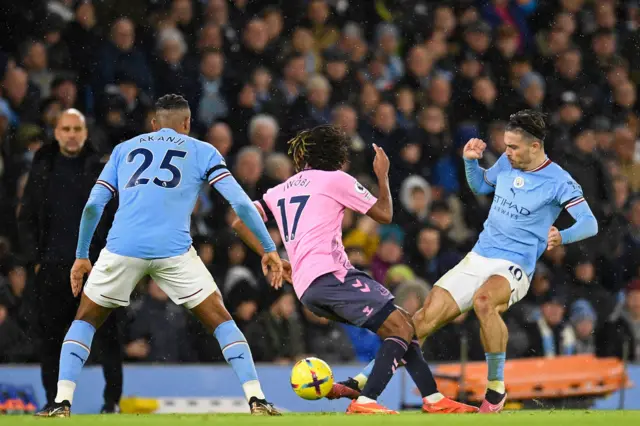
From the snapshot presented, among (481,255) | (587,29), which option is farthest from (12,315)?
(587,29)

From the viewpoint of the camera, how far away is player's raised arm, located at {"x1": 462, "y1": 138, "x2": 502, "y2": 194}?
9.12 meters

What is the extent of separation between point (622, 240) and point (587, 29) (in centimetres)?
425

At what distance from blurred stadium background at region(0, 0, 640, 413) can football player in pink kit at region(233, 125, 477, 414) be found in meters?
2.38

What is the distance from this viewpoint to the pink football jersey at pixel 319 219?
8.12 metres

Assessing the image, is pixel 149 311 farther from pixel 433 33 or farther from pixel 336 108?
pixel 433 33

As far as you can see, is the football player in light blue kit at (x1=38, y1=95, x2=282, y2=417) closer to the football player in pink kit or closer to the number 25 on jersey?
the number 25 on jersey

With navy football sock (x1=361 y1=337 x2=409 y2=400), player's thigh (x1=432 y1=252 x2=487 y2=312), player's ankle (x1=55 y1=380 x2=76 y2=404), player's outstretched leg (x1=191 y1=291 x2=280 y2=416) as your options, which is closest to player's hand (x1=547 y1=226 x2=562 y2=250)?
player's thigh (x1=432 y1=252 x2=487 y2=312)

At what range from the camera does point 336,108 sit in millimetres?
14195

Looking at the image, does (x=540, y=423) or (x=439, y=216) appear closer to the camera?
(x=540, y=423)

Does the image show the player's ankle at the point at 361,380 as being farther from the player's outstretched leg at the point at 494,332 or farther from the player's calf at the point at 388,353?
the player's outstretched leg at the point at 494,332

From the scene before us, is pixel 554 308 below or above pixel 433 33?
below

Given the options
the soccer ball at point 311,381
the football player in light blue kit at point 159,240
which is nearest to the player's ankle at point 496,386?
the soccer ball at point 311,381

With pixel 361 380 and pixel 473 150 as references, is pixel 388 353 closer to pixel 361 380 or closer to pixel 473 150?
pixel 361 380

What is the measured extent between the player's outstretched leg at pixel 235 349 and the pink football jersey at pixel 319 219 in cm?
54
